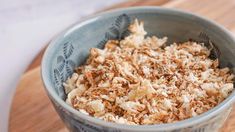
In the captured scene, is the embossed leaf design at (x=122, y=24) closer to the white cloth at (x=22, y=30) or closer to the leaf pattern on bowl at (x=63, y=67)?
the leaf pattern on bowl at (x=63, y=67)

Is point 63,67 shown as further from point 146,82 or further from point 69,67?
point 146,82

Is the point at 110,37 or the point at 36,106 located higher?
the point at 110,37

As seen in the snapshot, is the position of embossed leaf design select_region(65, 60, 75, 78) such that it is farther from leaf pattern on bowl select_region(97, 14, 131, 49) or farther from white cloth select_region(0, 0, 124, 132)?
white cloth select_region(0, 0, 124, 132)

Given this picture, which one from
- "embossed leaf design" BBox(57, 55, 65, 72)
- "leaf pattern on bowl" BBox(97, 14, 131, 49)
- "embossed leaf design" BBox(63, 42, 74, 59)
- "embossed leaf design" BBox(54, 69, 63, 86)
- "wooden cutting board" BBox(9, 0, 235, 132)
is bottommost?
"wooden cutting board" BBox(9, 0, 235, 132)

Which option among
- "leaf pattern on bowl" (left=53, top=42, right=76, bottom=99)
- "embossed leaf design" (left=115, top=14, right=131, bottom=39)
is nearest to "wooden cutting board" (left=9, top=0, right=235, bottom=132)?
"leaf pattern on bowl" (left=53, top=42, right=76, bottom=99)

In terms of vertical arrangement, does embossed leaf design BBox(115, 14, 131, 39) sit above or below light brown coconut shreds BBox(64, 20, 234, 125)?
above

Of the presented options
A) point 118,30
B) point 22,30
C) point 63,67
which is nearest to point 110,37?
point 118,30
